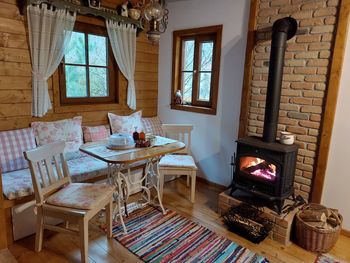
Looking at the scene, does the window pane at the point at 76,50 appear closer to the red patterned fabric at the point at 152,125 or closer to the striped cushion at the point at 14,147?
the striped cushion at the point at 14,147

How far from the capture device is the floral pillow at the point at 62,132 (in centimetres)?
276

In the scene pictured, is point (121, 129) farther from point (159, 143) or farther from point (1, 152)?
point (1, 152)

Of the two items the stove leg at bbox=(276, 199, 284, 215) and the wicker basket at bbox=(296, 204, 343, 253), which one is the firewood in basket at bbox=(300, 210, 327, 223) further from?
the stove leg at bbox=(276, 199, 284, 215)

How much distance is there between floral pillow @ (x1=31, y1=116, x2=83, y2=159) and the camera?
2760 mm

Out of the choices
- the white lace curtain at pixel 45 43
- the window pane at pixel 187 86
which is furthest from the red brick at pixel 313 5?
the white lace curtain at pixel 45 43

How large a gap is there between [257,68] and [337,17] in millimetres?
827

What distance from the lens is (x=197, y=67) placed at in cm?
357

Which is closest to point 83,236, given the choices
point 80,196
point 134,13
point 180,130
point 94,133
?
point 80,196

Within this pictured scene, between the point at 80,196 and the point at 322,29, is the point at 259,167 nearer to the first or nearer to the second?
the point at 322,29

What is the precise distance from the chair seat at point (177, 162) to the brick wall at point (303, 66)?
1.05m

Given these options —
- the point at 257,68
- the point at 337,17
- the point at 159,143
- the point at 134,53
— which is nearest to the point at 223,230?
the point at 159,143

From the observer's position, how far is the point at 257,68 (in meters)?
2.83

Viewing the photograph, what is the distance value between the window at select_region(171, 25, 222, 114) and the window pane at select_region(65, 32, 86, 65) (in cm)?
125

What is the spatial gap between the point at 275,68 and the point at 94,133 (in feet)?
7.08
